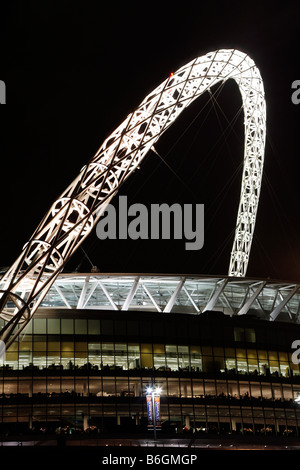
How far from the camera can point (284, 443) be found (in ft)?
189

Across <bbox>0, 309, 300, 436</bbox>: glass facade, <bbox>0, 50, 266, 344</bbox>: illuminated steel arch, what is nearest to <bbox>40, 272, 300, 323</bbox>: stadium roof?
<bbox>0, 309, 300, 436</bbox>: glass facade

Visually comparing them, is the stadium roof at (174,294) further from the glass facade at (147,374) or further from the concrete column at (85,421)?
the concrete column at (85,421)

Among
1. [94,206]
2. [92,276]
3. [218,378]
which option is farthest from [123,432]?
[94,206]

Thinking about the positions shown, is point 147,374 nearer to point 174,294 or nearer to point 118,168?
point 174,294

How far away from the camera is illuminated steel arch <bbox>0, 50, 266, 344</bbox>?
127 feet

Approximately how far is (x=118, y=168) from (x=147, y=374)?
67.5 ft

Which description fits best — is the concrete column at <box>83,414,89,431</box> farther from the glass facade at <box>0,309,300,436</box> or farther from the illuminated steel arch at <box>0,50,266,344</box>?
the illuminated steel arch at <box>0,50,266,344</box>

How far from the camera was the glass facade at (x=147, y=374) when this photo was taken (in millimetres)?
55281

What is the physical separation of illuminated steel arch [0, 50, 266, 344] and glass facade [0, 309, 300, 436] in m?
4.74

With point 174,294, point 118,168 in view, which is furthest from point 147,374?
point 118,168

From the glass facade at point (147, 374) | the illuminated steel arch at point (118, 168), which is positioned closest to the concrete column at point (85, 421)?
the glass facade at point (147, 374)

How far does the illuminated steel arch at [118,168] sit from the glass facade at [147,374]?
15.6ft
